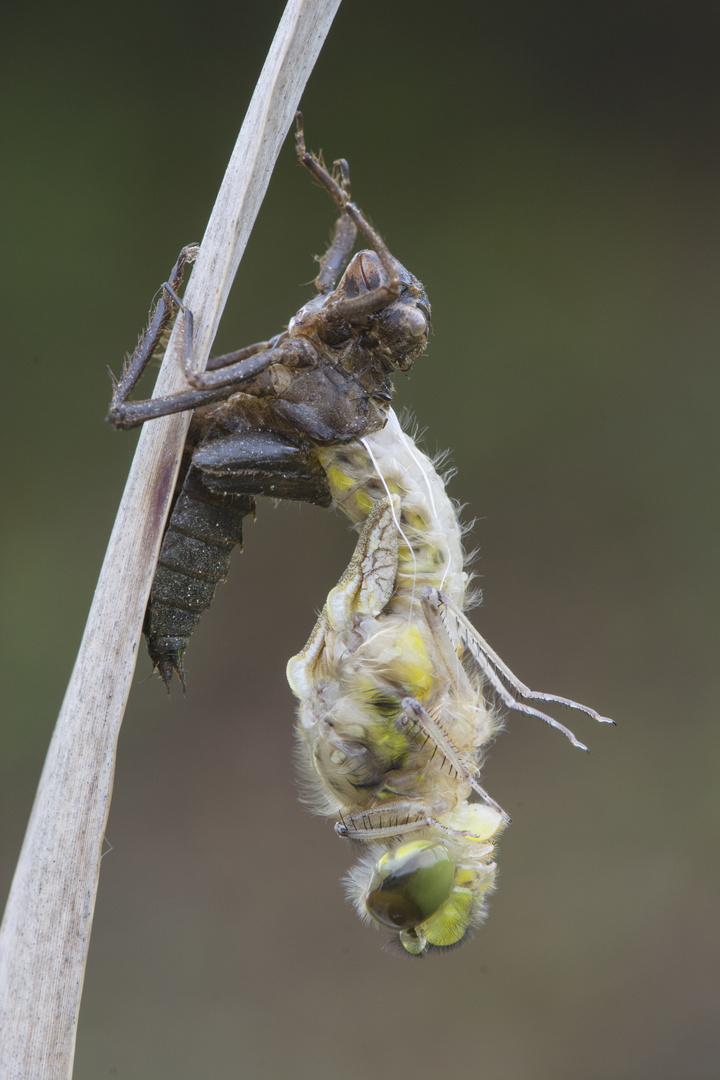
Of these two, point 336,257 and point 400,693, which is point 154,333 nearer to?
point 336,257

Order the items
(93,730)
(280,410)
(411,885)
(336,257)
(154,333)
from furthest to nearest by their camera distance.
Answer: (336,257), (280,410), (154,333), (411,885), (93,730)

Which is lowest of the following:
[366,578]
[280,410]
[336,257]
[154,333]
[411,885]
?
[411,885]

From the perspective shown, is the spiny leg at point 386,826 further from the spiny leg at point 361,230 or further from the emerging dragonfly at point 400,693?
the spiny leg at point 361,230

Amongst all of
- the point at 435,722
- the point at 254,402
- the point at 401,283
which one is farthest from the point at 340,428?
the point at 435,722

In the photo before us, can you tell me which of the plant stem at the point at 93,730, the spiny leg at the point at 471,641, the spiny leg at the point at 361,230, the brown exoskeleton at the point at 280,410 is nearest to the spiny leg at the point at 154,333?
the brown exoskeleton at the point at 280,410

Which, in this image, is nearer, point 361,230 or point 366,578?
point 361,230

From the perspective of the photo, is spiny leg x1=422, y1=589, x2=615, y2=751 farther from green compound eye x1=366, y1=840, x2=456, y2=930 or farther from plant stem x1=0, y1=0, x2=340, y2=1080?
plant stem x1=0, y1=0, x2=340, y2=1080

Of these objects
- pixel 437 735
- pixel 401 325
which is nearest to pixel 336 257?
pixel 401 325
